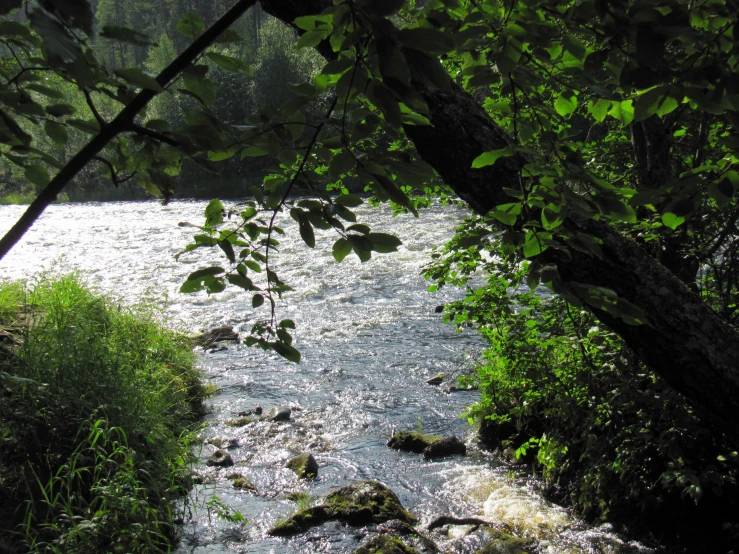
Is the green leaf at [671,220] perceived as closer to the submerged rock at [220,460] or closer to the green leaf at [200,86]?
the green leaf at [200,86]

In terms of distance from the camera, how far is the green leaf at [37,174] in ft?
3.65

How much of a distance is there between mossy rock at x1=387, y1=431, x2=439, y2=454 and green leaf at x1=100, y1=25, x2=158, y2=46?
218 inches

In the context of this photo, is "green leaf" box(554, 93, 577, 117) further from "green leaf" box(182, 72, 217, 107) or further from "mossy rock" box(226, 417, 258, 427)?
"mossy rock" box(226, 417, 258, 427)

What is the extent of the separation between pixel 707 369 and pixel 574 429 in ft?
9.54

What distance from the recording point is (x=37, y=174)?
1.12 meters

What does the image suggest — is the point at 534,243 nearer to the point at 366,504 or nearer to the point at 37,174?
the point at 37,174

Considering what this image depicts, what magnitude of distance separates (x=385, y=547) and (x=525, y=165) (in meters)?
3.39

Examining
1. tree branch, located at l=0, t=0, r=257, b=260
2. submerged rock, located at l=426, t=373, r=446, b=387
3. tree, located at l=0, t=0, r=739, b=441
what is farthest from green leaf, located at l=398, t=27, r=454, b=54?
submerged rock, located at l=426, t=373, r=446, b=387

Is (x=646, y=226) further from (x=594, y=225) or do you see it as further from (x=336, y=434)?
(x=336, y=434)

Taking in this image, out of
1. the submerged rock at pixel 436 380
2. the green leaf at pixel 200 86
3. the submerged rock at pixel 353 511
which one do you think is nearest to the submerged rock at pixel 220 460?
the submerged rock at pixel 353 511

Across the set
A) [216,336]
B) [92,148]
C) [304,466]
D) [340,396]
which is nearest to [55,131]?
[92,148]

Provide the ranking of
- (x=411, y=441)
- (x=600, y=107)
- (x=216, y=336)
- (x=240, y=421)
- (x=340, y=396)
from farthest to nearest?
(x=216, y=336) → (x=340, y=396) → (x=240, y=421) → (x=411, y=441) → (x=600, y=107)

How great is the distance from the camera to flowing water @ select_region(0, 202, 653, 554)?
4633 millimetres

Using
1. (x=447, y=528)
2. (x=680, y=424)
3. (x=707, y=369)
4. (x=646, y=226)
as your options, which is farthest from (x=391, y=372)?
(x=707, y=369)
